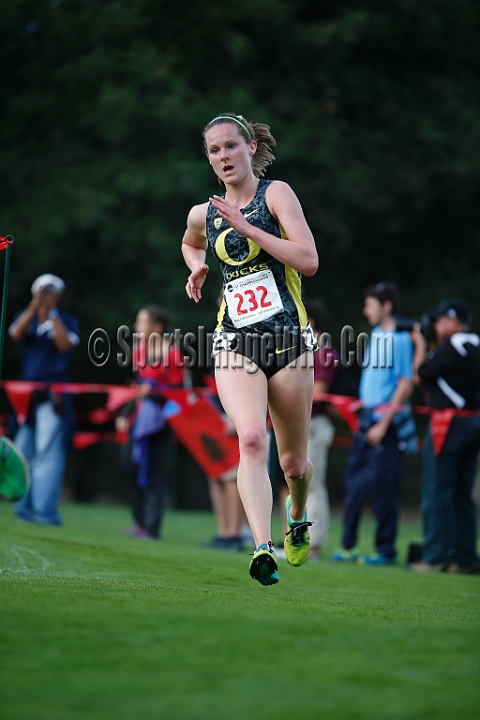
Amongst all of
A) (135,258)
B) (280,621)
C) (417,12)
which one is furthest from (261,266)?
(417,12)

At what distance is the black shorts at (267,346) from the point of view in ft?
15.8

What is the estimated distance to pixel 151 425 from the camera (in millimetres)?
9633

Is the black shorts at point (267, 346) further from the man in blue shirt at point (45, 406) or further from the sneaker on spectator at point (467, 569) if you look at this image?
the man in blue shirt at point (45, 406)

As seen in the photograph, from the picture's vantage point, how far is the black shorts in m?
4.81

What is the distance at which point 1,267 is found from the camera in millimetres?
17312

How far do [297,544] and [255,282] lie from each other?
4.55 feet

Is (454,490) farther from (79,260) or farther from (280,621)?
(79,260)

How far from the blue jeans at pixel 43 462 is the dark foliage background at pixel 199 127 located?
6.47 m

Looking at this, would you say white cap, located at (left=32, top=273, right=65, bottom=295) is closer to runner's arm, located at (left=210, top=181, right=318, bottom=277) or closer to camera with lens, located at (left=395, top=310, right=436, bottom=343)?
camera with lens, located at (left=395, top=310, right=436, bottom=343)

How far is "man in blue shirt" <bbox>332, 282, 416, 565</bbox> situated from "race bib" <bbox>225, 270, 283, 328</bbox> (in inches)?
155

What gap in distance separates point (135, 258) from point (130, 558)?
35.7 ft

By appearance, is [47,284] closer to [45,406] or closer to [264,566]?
[45,406]

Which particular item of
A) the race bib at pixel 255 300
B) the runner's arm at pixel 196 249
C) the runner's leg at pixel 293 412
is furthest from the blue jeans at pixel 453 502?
the race bib at pixel 255 300

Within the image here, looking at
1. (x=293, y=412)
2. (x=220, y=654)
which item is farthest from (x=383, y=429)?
(x=220, y=654)
